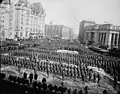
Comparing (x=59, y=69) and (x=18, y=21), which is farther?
(x=18, y=21)

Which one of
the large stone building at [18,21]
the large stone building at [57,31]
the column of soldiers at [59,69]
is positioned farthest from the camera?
the large stone building at [57,31]

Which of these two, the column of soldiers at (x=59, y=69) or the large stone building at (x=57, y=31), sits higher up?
the large stone building at (x=57, y=31)

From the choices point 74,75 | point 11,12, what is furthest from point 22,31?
point 74,75

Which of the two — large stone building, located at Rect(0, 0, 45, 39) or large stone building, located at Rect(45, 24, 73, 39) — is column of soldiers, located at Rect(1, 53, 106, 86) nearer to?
large stone building, located at Rect(0, 0, 45, 39)

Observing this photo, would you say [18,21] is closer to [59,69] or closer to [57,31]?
[59,69]

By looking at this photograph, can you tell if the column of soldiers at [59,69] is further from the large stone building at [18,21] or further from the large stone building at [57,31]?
the large stone building at [57,31]

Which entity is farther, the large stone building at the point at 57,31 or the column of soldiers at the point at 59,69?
the large stone building at the point at 57,31

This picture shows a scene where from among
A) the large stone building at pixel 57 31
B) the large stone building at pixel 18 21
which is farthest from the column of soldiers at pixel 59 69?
the large stone building at pixel 57 31

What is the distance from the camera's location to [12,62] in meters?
11.8

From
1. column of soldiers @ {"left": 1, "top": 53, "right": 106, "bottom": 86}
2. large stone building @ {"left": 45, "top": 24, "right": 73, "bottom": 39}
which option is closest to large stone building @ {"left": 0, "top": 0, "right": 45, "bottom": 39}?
column of soldiers @ {"left": 1, "top": 53, "right": 106, "bottom": 86}

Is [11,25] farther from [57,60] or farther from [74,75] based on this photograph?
[74,75]

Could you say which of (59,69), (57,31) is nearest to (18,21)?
(59,69)

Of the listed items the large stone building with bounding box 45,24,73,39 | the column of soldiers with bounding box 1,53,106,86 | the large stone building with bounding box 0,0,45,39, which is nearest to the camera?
the column of soldiers with bounding box 1,53,106,86

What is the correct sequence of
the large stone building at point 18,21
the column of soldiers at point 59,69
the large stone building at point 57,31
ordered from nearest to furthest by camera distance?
the column of soldiers at point 59,69 < the large stone building at point 18,21 < the large stone building at point 57,31
